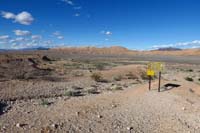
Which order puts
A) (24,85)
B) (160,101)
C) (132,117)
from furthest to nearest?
(24,85) < (160,101) < (132,117)

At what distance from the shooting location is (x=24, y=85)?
1925cm

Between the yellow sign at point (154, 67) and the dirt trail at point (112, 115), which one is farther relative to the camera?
the yellow sign at point (154, 67)

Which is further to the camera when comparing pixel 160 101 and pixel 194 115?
pixel 160 101

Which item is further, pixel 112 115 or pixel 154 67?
pixel 154 67

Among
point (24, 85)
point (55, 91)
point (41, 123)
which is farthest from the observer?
point (24, 85)

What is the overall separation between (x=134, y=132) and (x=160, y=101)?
450 cm

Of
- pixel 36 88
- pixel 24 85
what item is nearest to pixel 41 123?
pixel 36 88

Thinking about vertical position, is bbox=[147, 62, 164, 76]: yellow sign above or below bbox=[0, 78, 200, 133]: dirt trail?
above

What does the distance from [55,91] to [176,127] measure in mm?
9921

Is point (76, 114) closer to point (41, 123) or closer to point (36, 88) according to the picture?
point (41, 123)

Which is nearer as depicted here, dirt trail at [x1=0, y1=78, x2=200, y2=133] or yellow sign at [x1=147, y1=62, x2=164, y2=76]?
dirt trail at [x1=0, y1=78, x2=200, y2=133]

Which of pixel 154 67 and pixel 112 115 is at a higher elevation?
pixel 154 67

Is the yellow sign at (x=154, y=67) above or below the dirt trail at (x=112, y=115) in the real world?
above

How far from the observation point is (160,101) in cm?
1284
